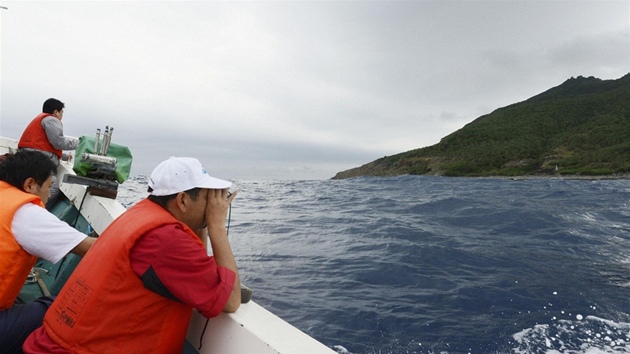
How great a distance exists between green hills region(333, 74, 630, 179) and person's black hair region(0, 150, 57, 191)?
196 ft

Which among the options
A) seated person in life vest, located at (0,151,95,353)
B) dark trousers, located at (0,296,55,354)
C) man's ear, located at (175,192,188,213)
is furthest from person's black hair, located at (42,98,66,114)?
man's ear, located at (175,192,188,213)

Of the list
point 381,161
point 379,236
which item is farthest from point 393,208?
point 381,161

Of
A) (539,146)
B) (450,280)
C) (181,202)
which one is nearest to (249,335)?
(181,202)

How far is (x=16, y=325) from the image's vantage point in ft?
7.66

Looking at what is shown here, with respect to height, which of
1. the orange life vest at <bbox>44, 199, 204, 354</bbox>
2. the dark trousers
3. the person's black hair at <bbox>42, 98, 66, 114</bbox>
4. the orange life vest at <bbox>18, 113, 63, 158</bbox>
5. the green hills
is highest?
the green hills

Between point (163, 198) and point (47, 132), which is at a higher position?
point (47, 132)

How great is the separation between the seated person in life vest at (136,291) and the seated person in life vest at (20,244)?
59cm

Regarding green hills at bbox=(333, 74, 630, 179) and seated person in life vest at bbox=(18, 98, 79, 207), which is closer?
seated person in life vest at bbox=(18, 98, 79, 207)

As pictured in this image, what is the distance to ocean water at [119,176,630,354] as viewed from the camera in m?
3.81

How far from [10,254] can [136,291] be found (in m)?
1.13

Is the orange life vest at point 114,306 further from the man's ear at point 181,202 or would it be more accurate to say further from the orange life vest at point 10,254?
the orange life vest at point 10,254

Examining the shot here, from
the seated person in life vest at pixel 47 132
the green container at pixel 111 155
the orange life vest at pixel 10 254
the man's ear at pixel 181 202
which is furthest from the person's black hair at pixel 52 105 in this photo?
the man's ear at pixel 181 202

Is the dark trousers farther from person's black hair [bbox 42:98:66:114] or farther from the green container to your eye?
person's black hair [bbox 42:98:66:114]

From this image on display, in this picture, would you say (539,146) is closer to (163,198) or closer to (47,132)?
(47,132)
